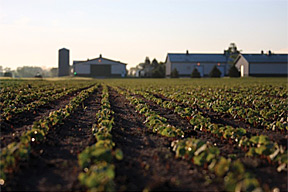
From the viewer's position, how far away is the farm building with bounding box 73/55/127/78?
77.2 m

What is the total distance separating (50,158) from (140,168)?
5.35 ft

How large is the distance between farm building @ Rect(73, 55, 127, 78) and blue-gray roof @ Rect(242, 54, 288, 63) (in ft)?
97.9

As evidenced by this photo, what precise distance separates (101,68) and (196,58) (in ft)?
77.5

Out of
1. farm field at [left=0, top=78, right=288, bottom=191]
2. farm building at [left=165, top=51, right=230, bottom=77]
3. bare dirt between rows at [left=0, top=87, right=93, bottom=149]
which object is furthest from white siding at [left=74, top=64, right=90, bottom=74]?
farm field at [left=0, top=78, right=288, bottom=191]

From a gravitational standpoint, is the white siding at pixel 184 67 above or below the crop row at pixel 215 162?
above

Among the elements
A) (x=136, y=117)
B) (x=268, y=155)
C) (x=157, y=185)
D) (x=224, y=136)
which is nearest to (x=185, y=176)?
(x=157, y=185)

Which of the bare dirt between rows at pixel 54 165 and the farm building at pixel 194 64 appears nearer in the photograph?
the bare dirt between rows at pixel 54 165

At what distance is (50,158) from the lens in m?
5.39

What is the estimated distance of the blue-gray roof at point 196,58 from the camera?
7600cm

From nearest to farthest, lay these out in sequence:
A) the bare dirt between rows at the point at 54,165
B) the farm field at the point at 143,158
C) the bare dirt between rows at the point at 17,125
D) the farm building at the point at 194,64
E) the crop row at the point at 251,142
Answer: the farm field at the point at 143,158 < the bare dirt between rows at the point at 54,165 < the crop row at the point at 251,142 < the bare dirt between rows at the point at 17,125 < the farm building at the point at 194,64

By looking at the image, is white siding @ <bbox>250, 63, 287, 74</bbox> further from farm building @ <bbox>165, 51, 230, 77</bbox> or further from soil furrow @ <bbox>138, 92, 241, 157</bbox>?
soil furrow @ <bbox>138, 92, 241, 157</bbox>

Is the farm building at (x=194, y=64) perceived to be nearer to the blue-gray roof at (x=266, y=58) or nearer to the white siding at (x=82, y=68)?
the blue-gray roof at (x=266, y=58)

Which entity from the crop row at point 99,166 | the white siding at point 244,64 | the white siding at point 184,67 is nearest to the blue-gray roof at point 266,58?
the white siding at point 244,64

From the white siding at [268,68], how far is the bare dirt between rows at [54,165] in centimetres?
6152
